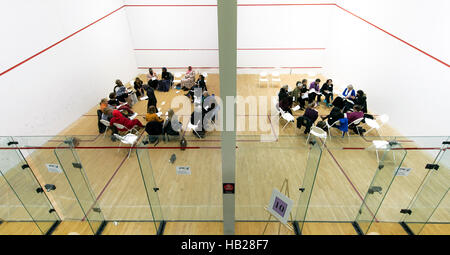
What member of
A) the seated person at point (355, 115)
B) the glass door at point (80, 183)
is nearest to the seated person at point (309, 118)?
the seated person at point (355, 115)

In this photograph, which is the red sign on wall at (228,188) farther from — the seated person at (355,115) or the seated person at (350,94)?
the seated person at (350,94)

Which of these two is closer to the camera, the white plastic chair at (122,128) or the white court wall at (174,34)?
the white plastic chair at (122,128)

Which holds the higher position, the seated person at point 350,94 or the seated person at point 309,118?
the seated person at point 350,94

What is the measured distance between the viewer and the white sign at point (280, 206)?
2.71 metres

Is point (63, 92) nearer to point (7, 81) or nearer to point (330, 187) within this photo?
point (7, 81)

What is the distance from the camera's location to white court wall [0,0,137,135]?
4738mm

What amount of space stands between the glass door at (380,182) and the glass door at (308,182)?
0.74 metres

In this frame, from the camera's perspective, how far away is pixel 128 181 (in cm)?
436

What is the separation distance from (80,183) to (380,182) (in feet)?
13.4

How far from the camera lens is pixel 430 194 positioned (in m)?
3.33

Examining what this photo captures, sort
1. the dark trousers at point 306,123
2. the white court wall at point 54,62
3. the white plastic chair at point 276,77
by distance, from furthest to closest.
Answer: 1. the white plastic chair at point 276,77
2. the dark trousers at point 306,123
3. the white court wall at point 54,62

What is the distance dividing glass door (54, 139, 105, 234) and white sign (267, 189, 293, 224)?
2.55 meters
